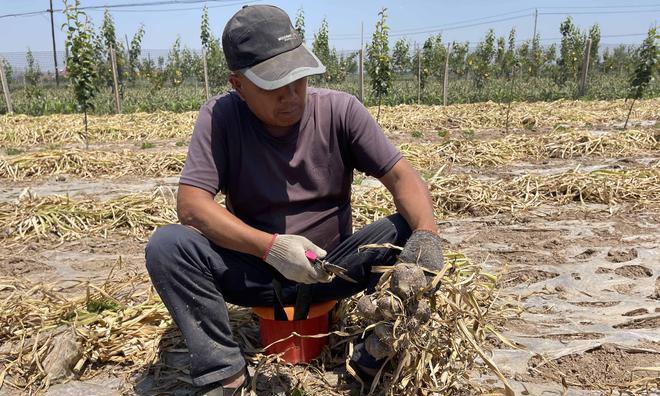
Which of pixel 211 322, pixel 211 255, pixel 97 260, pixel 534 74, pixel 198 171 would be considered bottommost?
pixel 97 260

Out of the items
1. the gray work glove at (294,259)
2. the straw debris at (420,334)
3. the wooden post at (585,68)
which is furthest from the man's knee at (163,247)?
the wooden post at (585,68)

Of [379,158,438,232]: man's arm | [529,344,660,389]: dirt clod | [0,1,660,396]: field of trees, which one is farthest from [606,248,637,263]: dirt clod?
[379,158,438,232]: man's arm

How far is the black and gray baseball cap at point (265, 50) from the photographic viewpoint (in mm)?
1988

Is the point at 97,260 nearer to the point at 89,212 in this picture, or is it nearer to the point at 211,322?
the point at 89,212

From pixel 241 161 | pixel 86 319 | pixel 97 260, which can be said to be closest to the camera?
pixel 241 161

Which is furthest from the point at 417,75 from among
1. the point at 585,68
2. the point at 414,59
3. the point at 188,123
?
the point at 188,123

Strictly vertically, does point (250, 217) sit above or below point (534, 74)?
below

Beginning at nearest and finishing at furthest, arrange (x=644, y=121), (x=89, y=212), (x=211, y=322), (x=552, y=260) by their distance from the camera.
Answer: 1. (x=211, y=322)
2. (x=552, y=260)
3. (x=89, y=212)
4. (x=644, y=121)

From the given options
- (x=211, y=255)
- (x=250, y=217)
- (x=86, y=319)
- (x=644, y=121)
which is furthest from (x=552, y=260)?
(x=644, y=121)

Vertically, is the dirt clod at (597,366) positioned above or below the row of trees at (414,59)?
below

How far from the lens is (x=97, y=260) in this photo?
400cm

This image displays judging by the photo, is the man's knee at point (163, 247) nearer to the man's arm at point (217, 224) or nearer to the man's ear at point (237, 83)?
the man's arm at point (217, 224)

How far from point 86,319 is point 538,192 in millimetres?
4169

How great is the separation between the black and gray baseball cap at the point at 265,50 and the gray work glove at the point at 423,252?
75 centimetres
